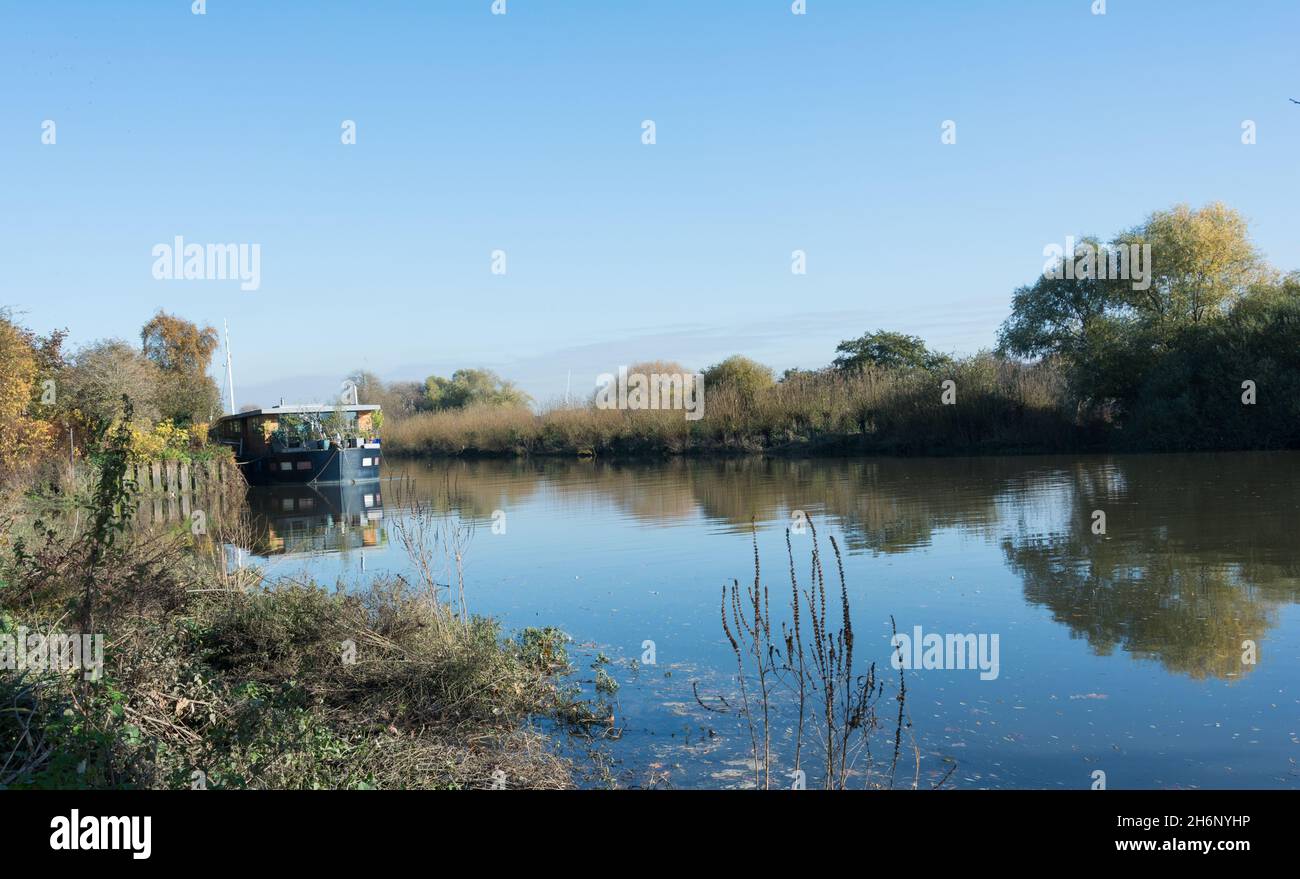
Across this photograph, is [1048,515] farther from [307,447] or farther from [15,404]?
[307,447]

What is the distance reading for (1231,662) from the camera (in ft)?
24.7

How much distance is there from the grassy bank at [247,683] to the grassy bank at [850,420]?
29.9 metres

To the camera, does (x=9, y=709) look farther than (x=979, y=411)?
No

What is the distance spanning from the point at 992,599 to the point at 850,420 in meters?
30.9

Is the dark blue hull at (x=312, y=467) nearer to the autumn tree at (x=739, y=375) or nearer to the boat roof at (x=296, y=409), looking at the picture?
the boat roof at (x=296, y=409)

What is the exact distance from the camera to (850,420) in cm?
4062

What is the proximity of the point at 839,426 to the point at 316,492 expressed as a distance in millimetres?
20742

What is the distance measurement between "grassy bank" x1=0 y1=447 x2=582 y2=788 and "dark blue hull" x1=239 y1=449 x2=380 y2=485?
27.3m

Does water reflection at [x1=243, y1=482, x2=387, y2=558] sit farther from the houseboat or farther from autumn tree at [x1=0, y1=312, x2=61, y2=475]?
autumn tree at [x1=0, y1=312, x2=61, y2=475]

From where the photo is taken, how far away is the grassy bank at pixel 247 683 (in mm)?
4688

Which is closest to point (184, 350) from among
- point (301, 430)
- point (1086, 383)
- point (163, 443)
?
point (301, 430)
